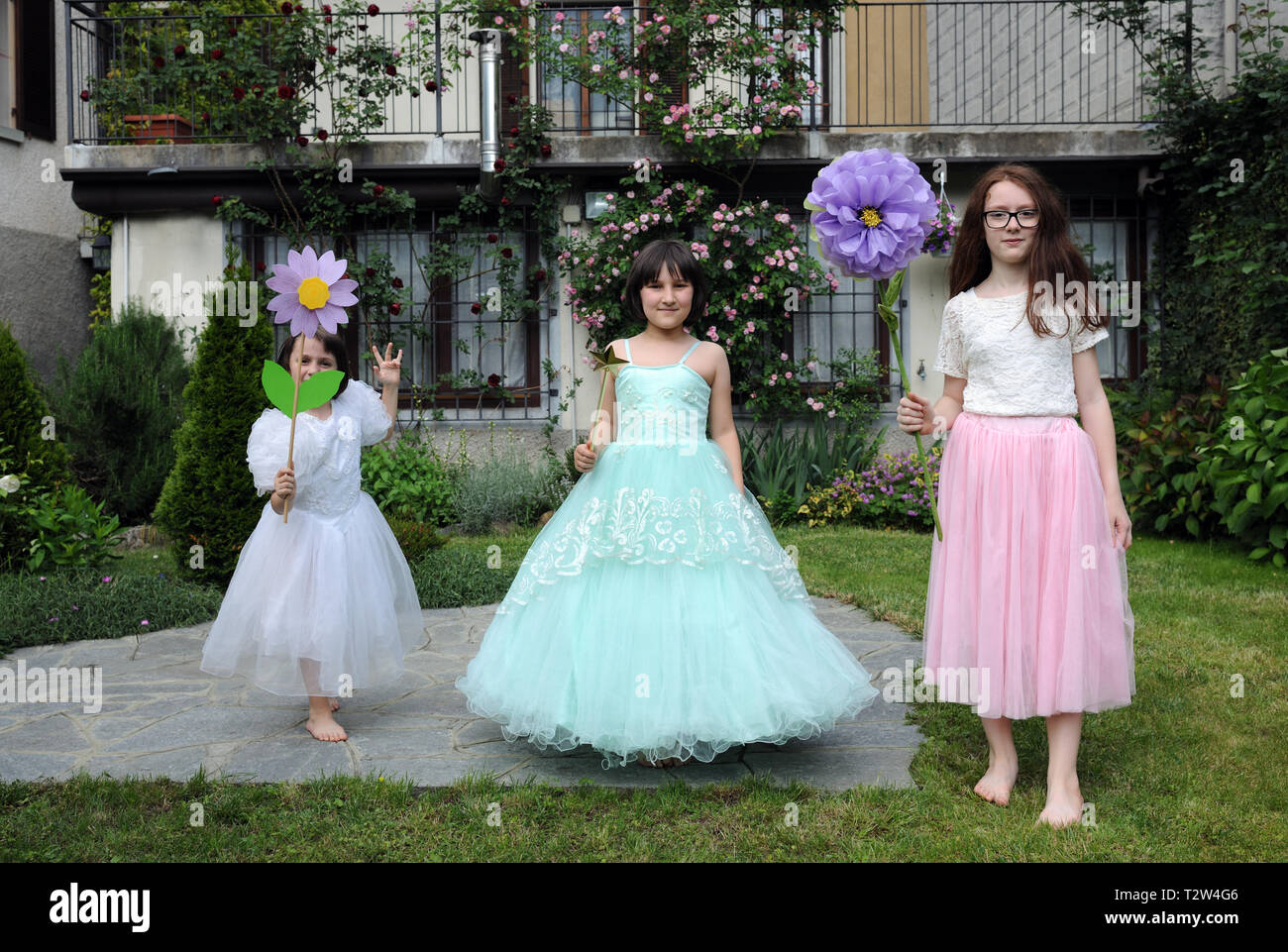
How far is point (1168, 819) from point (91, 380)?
8.00m

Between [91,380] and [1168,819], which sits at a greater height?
[91,380]

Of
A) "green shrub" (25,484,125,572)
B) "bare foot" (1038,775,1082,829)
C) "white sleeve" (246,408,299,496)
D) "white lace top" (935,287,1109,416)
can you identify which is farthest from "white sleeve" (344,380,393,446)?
"green shrub" (25,484,125,572)

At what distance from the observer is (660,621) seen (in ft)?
10.6

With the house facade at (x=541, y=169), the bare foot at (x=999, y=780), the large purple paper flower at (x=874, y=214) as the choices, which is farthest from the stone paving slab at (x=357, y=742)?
the house facade at (x=541, y=169)

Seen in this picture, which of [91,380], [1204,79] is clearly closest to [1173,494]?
[1204,79]

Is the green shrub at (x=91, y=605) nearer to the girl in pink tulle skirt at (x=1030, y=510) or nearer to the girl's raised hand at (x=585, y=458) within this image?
the girl's raised hand at (x=585, y=458)

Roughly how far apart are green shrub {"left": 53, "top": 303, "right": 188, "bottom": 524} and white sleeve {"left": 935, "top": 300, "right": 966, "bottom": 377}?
22.9 feet

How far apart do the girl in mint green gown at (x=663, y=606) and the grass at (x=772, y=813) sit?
0.23 metres

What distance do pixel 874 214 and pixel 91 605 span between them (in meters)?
4.84

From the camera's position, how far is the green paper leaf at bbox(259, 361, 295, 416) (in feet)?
10.6

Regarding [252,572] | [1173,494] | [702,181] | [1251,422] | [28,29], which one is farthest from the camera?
[28,29]

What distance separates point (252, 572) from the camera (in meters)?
3.76

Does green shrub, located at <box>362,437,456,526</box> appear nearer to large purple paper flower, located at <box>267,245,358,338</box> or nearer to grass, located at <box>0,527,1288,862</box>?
large purple paper flower, located at <box>267,245,358,338</box>

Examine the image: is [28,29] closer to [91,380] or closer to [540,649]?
[91,380]
